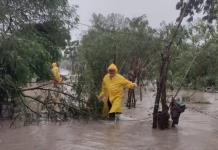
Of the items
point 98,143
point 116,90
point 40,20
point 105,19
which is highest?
point 105,19

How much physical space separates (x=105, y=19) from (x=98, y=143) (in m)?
51.7

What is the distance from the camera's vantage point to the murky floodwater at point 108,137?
31.3 ft

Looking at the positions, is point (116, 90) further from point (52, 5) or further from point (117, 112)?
point (52, 5)

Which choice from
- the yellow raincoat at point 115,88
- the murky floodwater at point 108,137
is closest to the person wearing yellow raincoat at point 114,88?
the yellow raincoat at point 115,88

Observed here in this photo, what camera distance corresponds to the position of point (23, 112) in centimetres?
1180

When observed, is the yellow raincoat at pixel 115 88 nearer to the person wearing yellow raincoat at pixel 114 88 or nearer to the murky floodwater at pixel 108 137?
the person wearing yellow raincoat at pixel 114 88

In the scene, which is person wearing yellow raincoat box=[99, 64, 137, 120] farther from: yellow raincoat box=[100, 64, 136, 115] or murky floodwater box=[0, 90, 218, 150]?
murky floodwater box=[0, 90, 218, 150]

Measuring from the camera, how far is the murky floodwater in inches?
376

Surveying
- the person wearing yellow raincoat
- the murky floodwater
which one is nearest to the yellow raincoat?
the person wearing yellow raincoat

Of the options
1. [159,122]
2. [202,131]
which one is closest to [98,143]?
[159,122]

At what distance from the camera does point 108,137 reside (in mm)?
10680

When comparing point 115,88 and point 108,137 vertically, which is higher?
point 115,88

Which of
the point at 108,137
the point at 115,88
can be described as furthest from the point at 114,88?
the point at 108,137

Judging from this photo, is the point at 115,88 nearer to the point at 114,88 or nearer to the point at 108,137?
the point at 114,88
